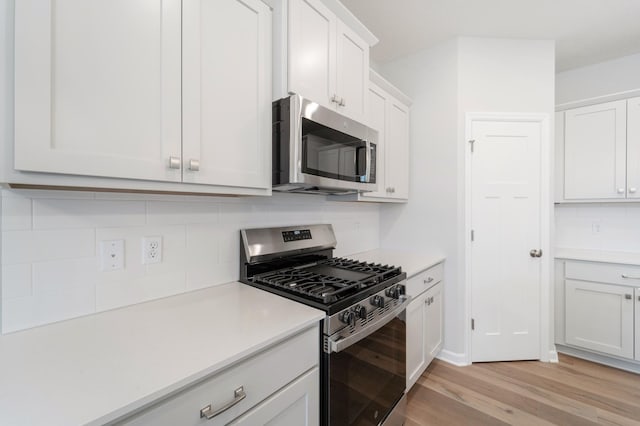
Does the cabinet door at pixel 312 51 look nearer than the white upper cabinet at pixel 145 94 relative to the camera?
No

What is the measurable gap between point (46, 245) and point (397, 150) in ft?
7.47

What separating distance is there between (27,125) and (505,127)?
2850 millimetres

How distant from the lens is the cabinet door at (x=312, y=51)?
1.36m

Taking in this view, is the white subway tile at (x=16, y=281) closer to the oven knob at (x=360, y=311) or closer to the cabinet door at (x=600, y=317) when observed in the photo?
the oven knob at (x=360, y=311)

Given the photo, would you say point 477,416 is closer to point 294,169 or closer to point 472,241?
point 472,241

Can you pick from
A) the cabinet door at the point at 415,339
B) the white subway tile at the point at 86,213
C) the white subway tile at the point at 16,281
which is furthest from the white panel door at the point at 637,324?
the white subway tile at the point at 16,281

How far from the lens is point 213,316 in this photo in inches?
41.6

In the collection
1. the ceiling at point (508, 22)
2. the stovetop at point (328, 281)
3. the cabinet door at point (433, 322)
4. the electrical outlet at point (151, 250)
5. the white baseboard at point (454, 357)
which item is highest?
the ceiling at point (508, 22)

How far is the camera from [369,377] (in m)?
1.35

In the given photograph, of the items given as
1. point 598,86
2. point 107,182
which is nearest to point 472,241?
point 598,86

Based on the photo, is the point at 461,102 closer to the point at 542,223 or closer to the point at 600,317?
the point at 542,223

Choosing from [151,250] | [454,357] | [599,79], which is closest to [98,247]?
[151,250]

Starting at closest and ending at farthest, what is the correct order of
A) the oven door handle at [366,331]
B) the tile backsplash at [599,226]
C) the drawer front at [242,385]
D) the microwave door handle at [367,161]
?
the drawer front at [242,385] → the oven door handle at [366,331] → the microwave door handle at [367,161] → the tile backsplash at [599,226]

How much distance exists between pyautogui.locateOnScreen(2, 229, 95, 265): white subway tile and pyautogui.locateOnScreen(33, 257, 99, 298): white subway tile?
22 millimetres
